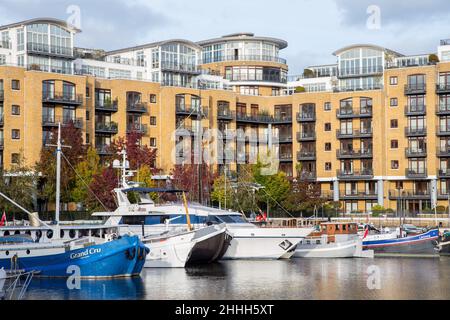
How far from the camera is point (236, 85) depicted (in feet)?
369

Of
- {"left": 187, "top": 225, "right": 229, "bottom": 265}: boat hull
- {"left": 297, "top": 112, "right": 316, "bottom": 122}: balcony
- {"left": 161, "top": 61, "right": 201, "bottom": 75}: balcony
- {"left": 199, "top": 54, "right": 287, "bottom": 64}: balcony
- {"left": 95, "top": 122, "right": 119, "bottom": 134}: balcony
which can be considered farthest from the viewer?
{"left": 199, "top": 54, "right": 287, "bottom": 64}: balcony

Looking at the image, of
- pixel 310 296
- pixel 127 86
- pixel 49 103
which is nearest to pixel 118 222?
pixel 310 296

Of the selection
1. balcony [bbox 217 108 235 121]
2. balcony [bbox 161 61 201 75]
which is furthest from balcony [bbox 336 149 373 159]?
balcony [bbox 161 61 201 75]

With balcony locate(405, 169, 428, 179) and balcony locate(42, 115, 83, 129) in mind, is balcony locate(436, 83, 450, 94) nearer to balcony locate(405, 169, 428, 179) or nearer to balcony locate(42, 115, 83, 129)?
balcony locate(405, 169, 428, 179)

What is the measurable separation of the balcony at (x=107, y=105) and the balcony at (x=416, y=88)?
104 ft

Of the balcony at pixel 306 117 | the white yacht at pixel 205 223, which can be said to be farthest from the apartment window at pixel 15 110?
the balcony at pixel 306 117

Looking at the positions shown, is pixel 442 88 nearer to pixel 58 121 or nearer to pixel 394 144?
pixel 394 144

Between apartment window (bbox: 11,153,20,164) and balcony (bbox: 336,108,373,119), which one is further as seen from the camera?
balcony (bbox: 336,108,373,119)

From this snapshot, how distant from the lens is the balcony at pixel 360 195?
102 metres

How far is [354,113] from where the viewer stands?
10256 centimetres

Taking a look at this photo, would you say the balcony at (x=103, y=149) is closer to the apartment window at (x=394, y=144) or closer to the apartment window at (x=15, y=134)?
the apartment window at (x=15, y=134)

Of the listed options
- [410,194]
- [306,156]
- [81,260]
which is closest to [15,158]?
[306,156]

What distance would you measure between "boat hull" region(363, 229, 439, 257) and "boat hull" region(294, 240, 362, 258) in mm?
2914

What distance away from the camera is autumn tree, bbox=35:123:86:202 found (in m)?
81.4
